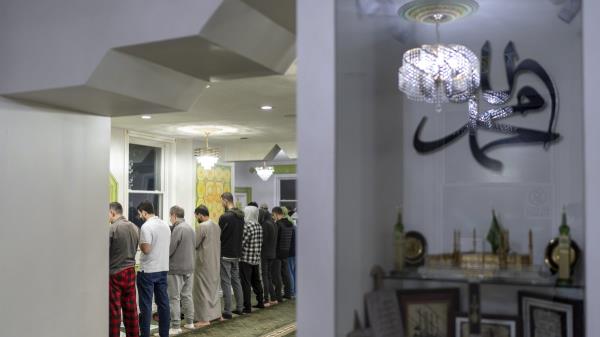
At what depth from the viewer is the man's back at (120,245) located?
5.40m

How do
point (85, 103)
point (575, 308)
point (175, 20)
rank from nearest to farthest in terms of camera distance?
point (575, 308)
point (175, 20)
point (85, 103)

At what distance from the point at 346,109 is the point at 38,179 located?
215 cm

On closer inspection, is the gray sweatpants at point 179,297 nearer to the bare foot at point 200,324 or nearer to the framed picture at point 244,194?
the bare foot at point 200,324

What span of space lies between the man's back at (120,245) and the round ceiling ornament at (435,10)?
164 inches

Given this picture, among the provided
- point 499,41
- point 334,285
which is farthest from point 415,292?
point 499,41

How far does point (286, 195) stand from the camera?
51.6ft

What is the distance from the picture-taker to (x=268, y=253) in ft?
27.1

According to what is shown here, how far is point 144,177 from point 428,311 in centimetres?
769

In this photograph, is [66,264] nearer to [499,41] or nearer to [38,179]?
[38,179]

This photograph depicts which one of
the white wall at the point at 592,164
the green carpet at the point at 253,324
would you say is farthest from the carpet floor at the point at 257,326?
the white wall at the point at 592,164

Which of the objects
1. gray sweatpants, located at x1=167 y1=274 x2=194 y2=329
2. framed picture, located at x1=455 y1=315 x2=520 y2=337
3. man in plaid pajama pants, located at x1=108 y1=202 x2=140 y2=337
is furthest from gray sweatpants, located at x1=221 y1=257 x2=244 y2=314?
framed picture, located at x1=455 y1=315 x2=520 y2=337

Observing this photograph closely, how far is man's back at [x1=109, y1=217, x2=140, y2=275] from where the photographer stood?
5.40 m

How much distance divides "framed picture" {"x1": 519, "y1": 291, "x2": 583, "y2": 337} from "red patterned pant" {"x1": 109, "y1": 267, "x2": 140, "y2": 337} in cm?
441

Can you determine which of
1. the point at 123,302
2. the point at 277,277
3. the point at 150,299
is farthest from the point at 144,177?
the point at 123,302
